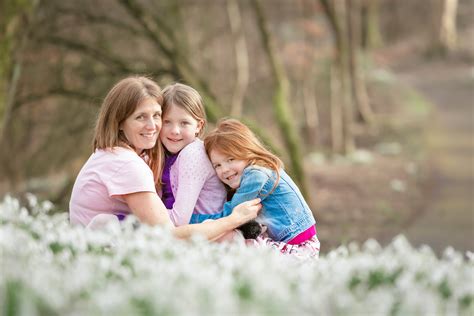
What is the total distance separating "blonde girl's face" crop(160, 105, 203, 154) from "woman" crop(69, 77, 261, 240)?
0.17 m

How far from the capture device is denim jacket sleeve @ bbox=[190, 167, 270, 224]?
4961 millimetres

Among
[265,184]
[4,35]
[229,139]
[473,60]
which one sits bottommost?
[473,60]

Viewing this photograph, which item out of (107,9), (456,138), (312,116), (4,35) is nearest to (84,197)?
(4,35)

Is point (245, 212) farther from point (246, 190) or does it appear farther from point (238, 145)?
point (238, 145)

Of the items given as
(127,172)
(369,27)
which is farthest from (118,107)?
(369,27)

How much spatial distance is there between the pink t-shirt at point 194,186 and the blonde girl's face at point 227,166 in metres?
0.05

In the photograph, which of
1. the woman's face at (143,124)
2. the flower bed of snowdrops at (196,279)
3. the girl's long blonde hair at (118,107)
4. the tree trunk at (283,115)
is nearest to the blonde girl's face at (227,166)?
the woman's face at (143,124)

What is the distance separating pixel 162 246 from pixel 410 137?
17.8m

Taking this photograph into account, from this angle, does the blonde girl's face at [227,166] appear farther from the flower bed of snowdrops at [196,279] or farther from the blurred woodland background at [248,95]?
the blurred woodland background at [248,95]

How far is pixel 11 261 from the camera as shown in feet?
9.80

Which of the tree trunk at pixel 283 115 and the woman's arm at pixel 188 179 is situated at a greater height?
the woman's arm at pixel 188 179

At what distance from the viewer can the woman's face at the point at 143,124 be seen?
4902 mm

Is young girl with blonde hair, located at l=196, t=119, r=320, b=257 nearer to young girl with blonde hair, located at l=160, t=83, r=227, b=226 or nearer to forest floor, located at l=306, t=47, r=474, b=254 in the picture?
young girl with blonde hair, located at l=160, t=83, r=227, b=226

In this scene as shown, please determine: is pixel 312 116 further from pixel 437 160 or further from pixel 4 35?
pixel 4 35
